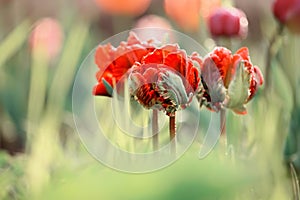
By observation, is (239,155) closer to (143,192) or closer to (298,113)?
(298,113)

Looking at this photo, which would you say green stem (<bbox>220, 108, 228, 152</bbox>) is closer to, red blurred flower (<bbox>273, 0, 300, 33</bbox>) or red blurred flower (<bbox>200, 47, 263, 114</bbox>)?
red blurred flower (<bbox>200, 47, 263, 114</bbox>)

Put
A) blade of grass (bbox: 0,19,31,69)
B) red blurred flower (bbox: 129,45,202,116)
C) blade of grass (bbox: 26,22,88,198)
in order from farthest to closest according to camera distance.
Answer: blade of grass (bbox: 0,19,31,69), blade of grass (bbox: 26,22,88,198), red blurred flower (bbox: 129,45,202,116)

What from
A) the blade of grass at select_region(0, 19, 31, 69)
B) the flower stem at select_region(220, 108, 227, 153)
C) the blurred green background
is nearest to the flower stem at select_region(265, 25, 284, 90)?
the blurred green background

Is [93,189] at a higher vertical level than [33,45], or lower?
lower

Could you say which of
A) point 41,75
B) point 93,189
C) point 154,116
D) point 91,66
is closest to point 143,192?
point 93,189

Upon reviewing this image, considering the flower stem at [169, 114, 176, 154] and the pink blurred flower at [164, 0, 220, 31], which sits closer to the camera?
the flower stem at [169, 114, 176, 154]

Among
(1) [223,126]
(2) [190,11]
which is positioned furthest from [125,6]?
(1) [223,126]
